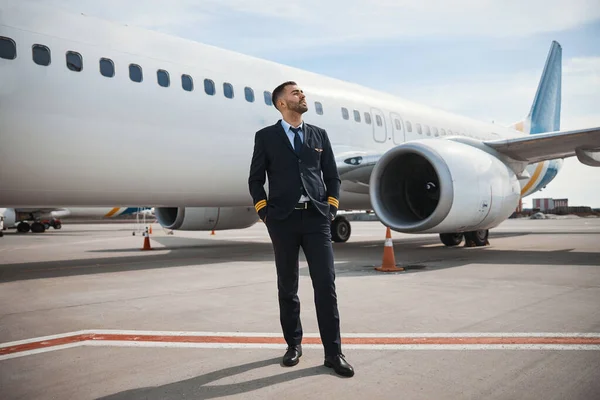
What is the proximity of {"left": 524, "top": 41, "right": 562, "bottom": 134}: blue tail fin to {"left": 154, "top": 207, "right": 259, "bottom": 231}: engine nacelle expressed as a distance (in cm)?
1027

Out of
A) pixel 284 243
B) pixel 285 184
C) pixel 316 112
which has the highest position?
pixel 316 112

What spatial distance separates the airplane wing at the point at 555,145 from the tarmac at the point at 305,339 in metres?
2.74

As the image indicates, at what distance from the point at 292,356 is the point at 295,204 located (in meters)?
0.85

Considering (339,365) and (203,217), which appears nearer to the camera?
(339,365)

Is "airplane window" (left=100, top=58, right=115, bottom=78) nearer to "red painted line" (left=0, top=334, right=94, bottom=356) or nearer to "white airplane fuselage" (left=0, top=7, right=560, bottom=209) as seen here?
"white airplane fuselage" (left=0, top=7, right=560, bottom=209)

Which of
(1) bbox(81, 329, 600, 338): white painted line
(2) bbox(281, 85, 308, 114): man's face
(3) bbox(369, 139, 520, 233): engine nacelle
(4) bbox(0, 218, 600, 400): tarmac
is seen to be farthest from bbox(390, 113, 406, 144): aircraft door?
(2) bbox(281, 85, 308, 114): man's face

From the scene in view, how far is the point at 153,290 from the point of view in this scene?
5.27 metres

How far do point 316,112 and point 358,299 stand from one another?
213 inches

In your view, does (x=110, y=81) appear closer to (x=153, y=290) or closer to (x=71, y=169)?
(x=71, y=169)

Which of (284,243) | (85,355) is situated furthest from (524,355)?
(85,355)

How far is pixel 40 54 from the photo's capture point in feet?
19.0

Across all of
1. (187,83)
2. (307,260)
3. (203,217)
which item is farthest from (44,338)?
(203,217)

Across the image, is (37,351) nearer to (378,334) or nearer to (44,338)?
(44,338)

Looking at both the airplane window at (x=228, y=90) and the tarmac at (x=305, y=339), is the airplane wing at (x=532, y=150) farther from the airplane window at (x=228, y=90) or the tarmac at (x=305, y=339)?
the tarmac at (x=305, y=339)
